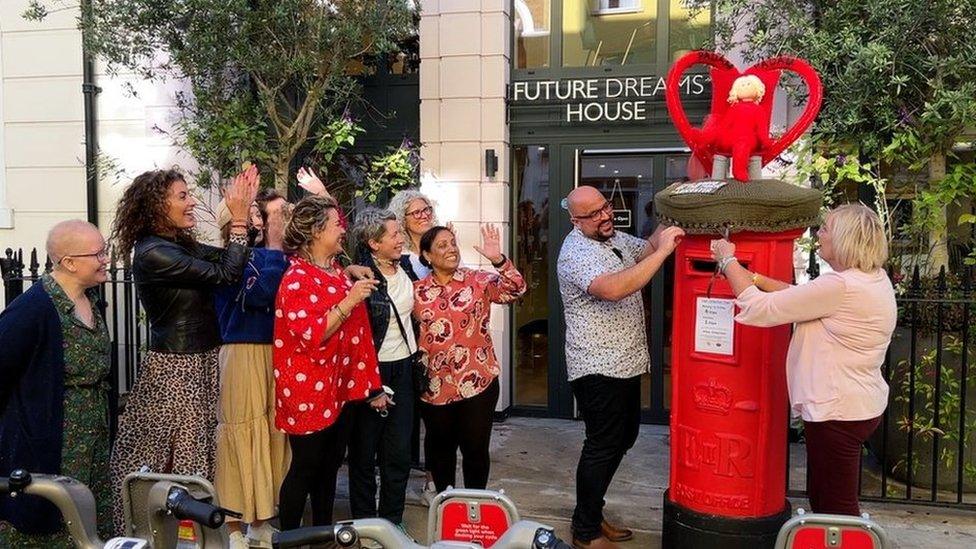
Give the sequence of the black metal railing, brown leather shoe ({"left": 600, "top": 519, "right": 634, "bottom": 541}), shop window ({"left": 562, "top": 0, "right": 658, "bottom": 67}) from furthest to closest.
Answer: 1. shop window ({"left": 562, "top": 0, "right": 658, "bottom": 67})
2. the black metal railing
3. brown leather shoe ({"left": 600, "top": 519, "right": 634, "bottom": 541})

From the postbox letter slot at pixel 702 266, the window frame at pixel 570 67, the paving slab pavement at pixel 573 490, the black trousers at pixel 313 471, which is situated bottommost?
the paving slab pavement at pixel 573 490

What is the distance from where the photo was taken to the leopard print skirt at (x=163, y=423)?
12.5 feet

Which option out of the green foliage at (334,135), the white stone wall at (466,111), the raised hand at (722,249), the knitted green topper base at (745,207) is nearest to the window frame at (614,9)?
the white stone wall at (466,111)

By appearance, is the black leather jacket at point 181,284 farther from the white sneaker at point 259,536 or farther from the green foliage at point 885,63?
the green foliage at point 885,63

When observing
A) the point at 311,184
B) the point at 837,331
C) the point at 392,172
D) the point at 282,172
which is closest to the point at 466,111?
the point at 392,172

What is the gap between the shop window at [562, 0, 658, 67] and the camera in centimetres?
675

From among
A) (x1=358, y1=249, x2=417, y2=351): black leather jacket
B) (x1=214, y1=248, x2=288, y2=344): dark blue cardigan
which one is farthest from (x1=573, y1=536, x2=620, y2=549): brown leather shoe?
(x1=214, y1=248, x2=288, y2=344): dark blue cardigan

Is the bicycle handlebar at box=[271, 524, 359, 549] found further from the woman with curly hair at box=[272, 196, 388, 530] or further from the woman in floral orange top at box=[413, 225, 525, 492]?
the woman in floral orange top at box=[413, 225, 525, 492]

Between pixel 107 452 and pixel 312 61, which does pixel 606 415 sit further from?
pixel 312 61

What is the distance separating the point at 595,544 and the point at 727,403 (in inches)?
49.4

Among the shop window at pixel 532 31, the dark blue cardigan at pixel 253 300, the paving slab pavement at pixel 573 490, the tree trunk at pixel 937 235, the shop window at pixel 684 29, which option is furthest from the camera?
the shop window at pixel 532 31

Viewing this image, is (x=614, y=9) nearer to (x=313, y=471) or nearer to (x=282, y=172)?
(x=282, y=172)

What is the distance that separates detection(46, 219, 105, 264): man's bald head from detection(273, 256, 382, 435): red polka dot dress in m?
0.84

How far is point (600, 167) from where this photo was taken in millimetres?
6906
